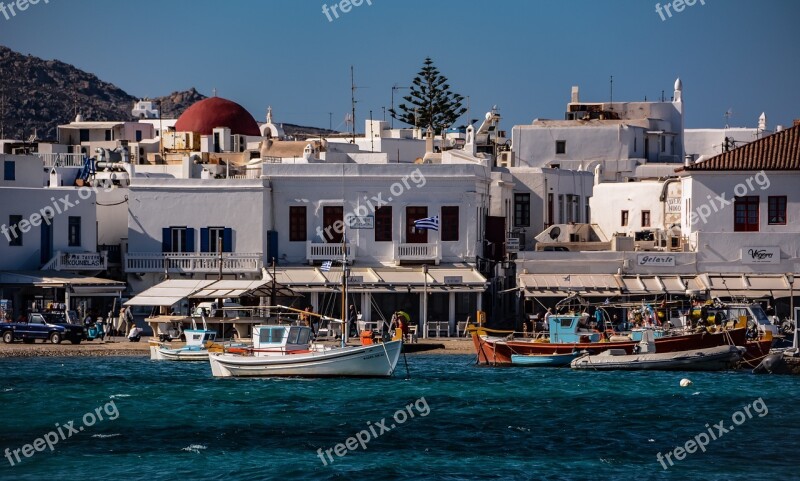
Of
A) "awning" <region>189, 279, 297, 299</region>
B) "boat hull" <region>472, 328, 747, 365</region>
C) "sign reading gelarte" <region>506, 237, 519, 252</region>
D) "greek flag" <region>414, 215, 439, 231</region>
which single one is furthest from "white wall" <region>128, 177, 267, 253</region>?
"boat hull" <region>472, 328, 747, 365</region>

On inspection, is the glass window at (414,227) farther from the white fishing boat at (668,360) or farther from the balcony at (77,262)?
the white fishing boat at (668,360)

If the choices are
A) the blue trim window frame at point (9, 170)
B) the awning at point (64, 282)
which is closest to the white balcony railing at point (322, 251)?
the awning at point (64, 282)

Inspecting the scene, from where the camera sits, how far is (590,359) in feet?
186

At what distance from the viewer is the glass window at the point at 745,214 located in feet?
222

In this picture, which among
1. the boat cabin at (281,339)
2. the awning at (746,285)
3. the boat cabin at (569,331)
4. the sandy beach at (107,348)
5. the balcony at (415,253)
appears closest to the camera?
the boat cabin at (281,339)

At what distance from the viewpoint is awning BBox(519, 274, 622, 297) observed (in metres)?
65.2

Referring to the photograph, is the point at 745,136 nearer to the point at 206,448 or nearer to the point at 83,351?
the point at 83,351

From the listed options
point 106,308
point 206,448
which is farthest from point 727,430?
point 106,308

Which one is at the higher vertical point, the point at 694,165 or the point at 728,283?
the point at 694,165

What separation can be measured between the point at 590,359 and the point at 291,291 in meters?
13.2

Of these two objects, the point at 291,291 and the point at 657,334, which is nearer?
the point at 657,334

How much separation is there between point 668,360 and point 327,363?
1202 centimetres

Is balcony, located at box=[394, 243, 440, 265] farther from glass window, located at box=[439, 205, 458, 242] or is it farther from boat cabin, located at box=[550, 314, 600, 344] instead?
boat cabin, located at box=[550, 314, 600, 344]

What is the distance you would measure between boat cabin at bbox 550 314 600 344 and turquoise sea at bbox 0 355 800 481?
188 cm
